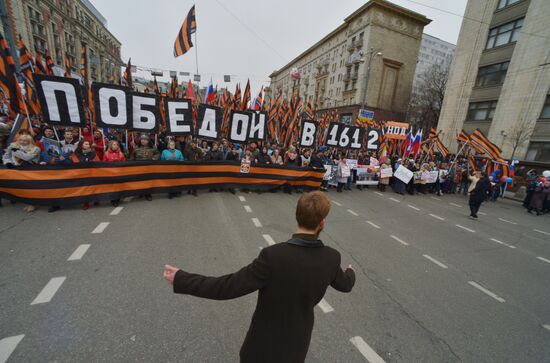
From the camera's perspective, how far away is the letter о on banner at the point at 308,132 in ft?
30.5

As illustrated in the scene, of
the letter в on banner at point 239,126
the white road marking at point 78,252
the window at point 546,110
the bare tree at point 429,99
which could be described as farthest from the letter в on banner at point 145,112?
the bare tree at point 429,99

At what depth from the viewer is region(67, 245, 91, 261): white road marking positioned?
3.42 metres

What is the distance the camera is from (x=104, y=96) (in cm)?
570

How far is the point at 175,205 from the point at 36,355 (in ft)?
14.2

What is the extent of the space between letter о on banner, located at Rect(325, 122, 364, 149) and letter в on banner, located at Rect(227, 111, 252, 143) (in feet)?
12.6

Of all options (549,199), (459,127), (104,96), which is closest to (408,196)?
(549,199)

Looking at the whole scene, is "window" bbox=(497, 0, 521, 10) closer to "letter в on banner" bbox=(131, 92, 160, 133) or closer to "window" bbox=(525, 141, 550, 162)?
"window" bbox=(525, 141, 550, 162)

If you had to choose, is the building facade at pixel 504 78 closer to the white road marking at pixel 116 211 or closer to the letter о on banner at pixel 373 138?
the letter о on banner at pixel 373 138

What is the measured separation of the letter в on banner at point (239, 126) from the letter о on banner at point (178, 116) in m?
1.46

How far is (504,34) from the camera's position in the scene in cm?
2039

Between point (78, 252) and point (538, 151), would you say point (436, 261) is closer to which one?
A: point (78, 252)

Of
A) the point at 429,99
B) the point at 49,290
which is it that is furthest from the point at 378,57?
the point at 49,290

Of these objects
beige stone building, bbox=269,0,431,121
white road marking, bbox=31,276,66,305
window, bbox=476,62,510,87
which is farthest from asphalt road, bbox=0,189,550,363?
beige stone building, bbox=269,0,431,121

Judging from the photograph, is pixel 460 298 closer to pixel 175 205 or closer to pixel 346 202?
pixel 346 202
